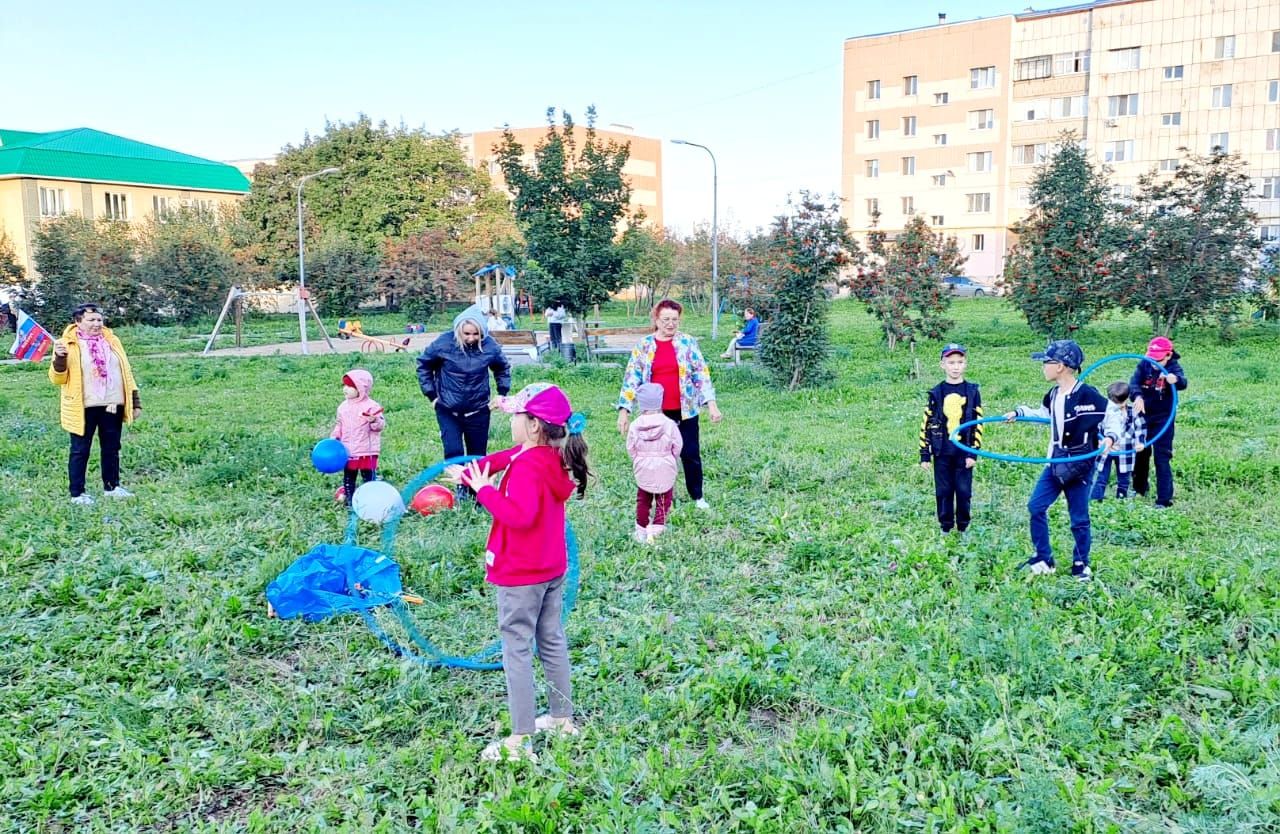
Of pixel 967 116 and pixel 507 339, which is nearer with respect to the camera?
pixel 507 339

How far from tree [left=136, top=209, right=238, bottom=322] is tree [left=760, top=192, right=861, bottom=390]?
2467 cm

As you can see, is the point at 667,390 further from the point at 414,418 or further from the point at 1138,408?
the point at 414,418

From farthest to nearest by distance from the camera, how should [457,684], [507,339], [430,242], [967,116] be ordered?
[967,116] → [430,242] → [507,339] → [457,684]

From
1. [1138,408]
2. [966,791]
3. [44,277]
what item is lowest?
[966,791]

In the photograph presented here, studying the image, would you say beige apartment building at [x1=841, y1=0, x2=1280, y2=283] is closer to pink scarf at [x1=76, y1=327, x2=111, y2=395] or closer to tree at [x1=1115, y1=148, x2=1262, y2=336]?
tree at [x1=1115, y1=148, x2=1262, y2=336]

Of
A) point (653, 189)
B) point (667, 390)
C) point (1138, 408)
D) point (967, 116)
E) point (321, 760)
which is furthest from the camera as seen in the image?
point (653, 189)

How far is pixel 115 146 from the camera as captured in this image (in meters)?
58.9

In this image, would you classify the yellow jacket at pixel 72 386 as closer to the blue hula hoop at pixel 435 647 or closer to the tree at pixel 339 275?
the blue hula hoop at pixel 435 647

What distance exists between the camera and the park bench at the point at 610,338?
23756mm

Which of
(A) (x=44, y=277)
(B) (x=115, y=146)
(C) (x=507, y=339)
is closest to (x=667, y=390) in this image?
(C) (x=507, y=339)

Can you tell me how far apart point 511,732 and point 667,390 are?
389 centimetres

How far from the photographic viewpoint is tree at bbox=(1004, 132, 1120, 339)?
69.7 ft

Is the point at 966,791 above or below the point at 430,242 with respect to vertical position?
below

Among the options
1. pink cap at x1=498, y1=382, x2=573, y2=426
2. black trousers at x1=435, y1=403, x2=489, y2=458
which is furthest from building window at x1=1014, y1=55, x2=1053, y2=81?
pink cap at x1=498, y1=382, x2=573, y2=426
